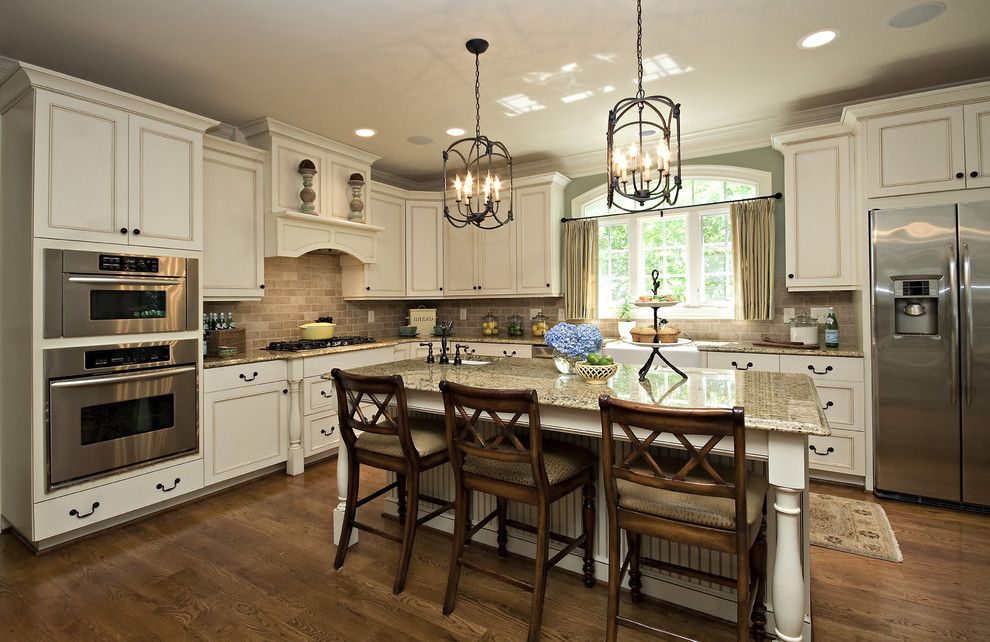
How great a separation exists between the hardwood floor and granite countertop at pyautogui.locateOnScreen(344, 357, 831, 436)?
0.90m

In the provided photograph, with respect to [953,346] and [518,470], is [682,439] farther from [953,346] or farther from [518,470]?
[953,346]

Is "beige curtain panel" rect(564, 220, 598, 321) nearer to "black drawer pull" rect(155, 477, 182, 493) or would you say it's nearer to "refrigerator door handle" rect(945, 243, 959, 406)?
"refrigerator door handle" rect(945, 243, 959, 406)

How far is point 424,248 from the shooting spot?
17.8 ft

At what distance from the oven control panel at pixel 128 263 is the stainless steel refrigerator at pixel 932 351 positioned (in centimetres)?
450

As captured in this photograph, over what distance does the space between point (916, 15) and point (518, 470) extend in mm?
3041

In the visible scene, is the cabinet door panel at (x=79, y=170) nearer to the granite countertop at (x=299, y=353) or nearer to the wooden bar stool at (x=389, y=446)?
the granite countertop at (x=299, y=353)

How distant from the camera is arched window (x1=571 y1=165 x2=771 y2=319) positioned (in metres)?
4.37

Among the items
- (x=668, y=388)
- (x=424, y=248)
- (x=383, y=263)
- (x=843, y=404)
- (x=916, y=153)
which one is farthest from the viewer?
(x=424, y=248)

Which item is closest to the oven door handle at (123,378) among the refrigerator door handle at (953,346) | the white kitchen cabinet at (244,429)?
the white kitchen cabinet at (244,429)

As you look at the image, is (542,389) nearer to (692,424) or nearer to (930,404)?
(692,424)

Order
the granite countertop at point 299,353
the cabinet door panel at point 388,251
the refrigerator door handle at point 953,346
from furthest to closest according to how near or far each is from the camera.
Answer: the cabinet door panel at point 388,251
the granite countertop at point 299,353
the refrigerator door handle at point 953,346

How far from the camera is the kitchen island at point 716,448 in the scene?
1563 mm

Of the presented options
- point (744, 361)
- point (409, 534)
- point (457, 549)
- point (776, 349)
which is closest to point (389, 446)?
point (409, 534)

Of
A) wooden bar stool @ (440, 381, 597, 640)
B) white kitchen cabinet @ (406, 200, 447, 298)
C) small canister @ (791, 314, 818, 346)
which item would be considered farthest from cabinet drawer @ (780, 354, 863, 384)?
white kitchen cabinet @ (406, 200, 447, 298)
